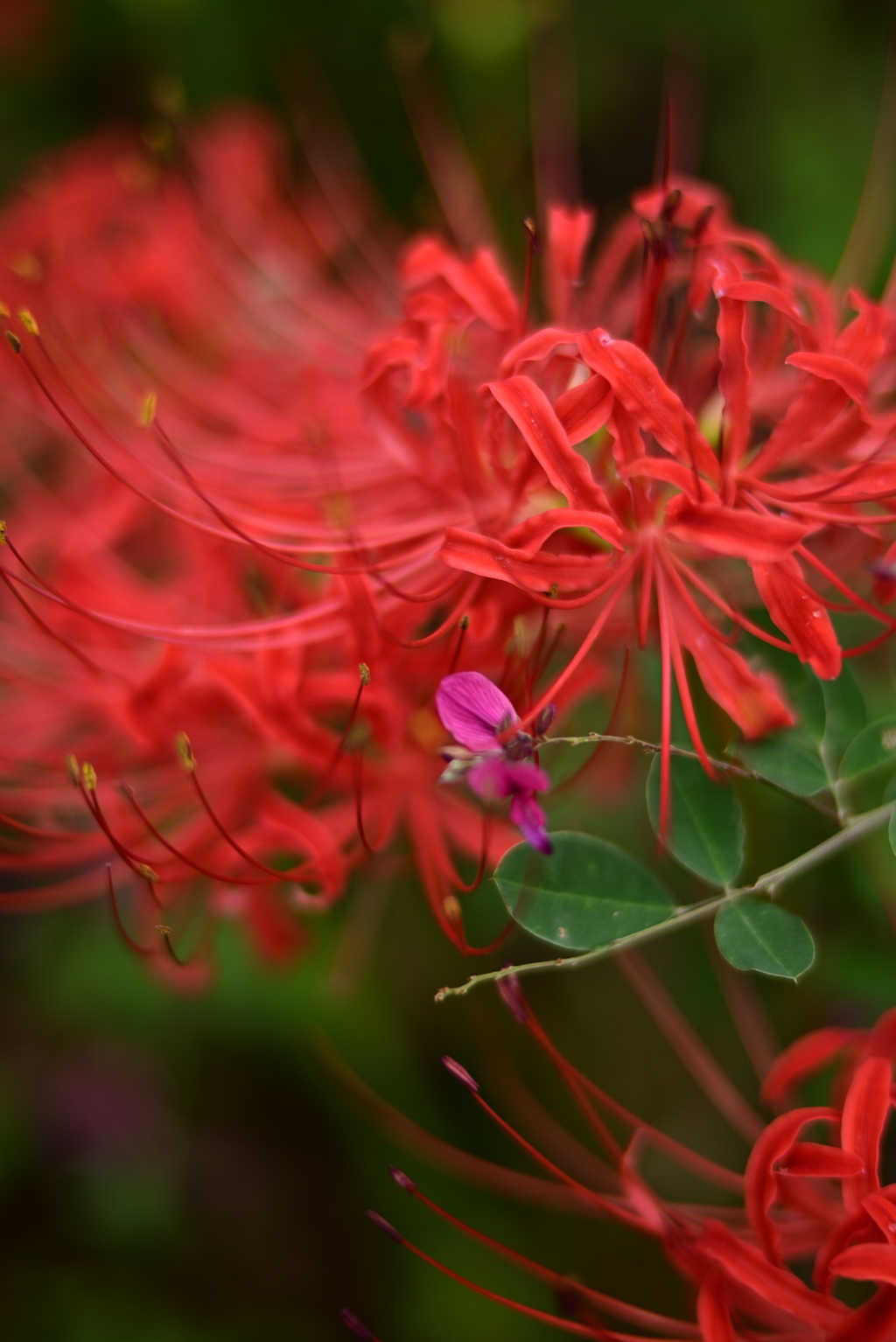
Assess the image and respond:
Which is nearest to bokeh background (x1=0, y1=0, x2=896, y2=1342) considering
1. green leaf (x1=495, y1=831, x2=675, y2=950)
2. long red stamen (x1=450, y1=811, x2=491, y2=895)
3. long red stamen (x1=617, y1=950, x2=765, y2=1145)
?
long red stamen (x1=617, y1=950, x2=765, y2=1145)

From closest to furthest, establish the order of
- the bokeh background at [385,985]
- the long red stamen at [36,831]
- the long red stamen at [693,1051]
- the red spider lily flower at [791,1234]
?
the red spider lily flower at [791,1234] < the long red stamen at [36,831] < the long red stamen at [693,1051] < the bokeh background at [385,985]

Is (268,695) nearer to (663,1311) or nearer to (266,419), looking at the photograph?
(266,419)

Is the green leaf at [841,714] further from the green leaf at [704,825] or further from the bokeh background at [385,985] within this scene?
the bokeh background at [385,985]

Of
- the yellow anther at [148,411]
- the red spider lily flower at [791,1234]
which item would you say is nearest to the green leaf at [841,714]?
the red spider lily flower at [791,1234]

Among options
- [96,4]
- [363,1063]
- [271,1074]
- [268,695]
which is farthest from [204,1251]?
[96,4]

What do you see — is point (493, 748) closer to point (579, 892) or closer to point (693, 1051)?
point (579, 892)

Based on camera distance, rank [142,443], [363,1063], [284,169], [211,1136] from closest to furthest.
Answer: [142,443], [363,1063], [211,1136], [284,169]

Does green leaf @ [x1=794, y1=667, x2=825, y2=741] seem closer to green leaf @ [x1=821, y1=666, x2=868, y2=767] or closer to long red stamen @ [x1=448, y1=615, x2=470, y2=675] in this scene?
green leaf @ [x1=821, y1=666, x2=868, y2=767]
